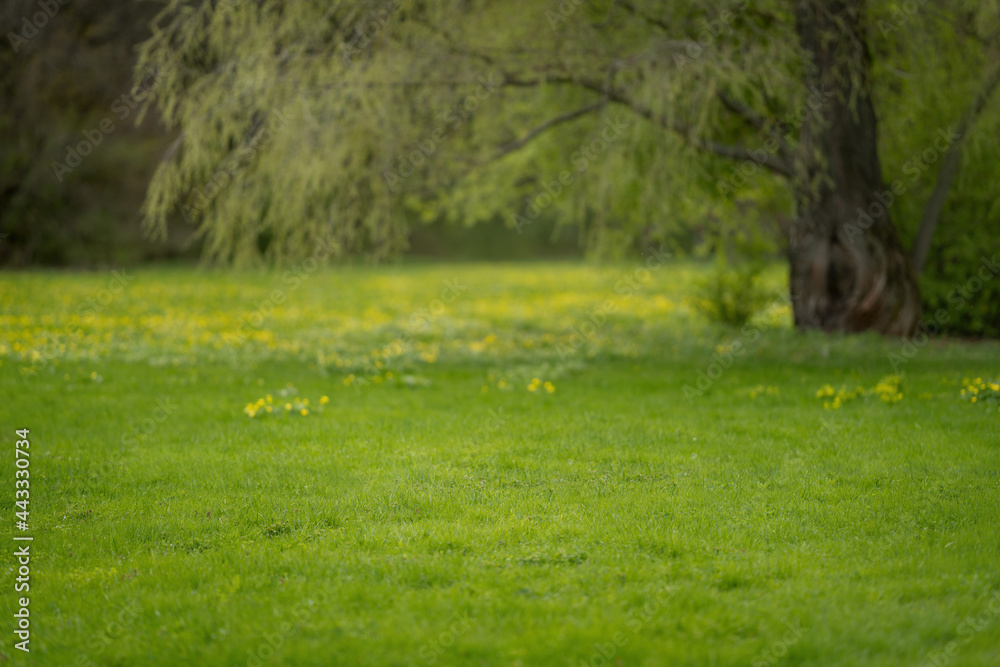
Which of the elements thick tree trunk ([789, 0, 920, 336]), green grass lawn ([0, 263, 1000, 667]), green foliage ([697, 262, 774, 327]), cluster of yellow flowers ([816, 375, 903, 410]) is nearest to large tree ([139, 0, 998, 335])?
thick tree trunk ([789, 0, 920, 336])

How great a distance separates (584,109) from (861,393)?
4567mm

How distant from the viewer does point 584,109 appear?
1033 cm

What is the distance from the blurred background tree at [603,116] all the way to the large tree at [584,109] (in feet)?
0.10

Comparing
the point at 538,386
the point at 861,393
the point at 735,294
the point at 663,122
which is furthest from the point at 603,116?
the point at 735,294

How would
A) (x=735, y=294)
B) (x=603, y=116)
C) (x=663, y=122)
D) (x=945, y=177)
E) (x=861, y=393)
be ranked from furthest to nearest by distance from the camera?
(x=735, y=294) → (x=945, y=177) → (x=603, y=116) → (x=663, y=122) → (x=861, y=393)

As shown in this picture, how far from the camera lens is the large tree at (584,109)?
29.6 ft

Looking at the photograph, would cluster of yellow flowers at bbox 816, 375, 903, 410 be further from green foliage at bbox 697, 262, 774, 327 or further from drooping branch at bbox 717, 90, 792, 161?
green foliage at bbox 697, 262, 774, 327

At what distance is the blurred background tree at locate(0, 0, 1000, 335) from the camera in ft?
29.7

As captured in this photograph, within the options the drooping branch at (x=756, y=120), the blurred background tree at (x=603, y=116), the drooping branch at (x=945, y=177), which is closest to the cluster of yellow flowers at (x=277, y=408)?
the blurred background tree at (x=603, y=116)

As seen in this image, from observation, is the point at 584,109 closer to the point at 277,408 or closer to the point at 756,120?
the point at 756,120

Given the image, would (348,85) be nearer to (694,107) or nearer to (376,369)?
(376,369)

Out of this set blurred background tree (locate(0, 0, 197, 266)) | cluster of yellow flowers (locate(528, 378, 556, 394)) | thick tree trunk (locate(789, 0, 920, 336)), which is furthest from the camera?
blurred background tree (locate(0, 0, 197, 266))

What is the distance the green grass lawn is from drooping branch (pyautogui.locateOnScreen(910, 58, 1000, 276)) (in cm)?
164

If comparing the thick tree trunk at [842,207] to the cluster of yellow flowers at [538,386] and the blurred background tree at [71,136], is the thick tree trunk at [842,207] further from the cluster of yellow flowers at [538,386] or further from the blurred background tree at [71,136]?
the blurred background tree at [71,136]
